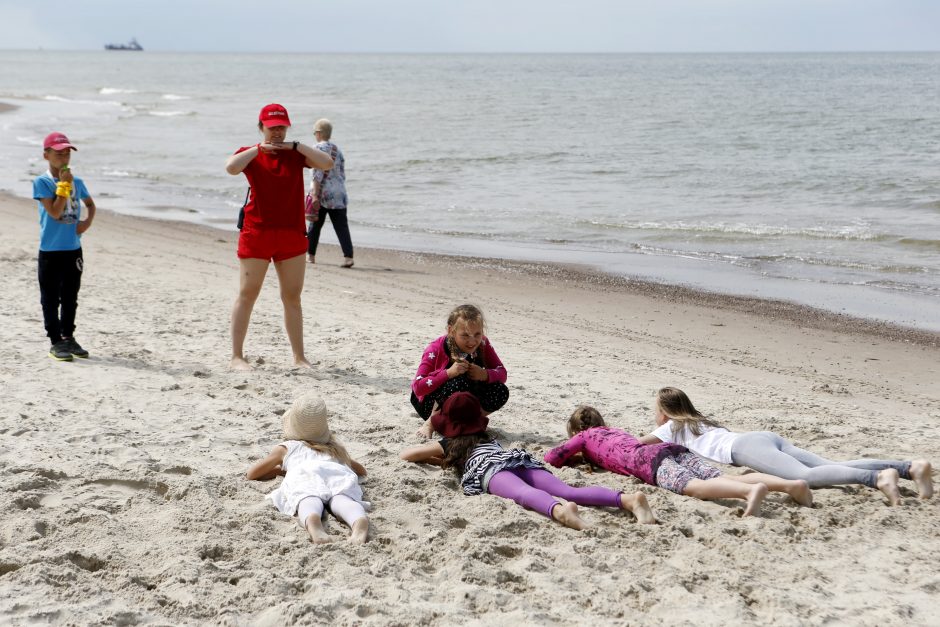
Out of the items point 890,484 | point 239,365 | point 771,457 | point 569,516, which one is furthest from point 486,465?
point 239,365

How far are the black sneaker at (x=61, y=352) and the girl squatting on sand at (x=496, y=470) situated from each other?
2.86 m

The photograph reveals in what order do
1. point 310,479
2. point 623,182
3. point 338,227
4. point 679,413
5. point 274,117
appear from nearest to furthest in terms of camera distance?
point 310,479
point 679,413
point 274,117
point 338,227
point 623,182

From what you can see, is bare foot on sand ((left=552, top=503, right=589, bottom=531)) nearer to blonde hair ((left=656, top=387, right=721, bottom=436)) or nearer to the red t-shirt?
blonde hair ((left=656, top=387, right=721, bottom=436))

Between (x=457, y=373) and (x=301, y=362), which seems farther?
(x=301, y=362)

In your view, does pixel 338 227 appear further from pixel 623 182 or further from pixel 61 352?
pixel 623 182

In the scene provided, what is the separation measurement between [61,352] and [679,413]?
13.8 feet

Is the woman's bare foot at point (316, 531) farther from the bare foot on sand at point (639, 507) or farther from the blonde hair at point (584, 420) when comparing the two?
the blonde hair at point (584, 420)

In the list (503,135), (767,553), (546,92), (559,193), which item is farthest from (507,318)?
(546,92)

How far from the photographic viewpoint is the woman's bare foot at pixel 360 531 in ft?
12.8

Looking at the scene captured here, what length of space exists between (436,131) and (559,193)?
13.6m

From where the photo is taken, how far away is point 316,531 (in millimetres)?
3908

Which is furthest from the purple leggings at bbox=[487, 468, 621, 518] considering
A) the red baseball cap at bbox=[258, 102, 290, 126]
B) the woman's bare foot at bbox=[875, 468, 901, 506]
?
the red baseball cap at bbox=[258, 102, 290, 126]

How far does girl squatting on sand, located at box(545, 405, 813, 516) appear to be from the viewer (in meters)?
4.35

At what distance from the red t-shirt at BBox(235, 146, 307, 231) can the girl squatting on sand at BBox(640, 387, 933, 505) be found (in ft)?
9.17
